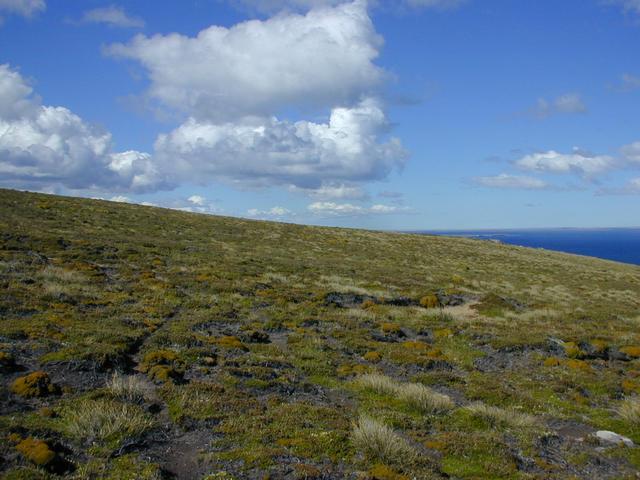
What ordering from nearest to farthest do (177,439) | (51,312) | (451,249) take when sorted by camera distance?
→ (177,439), (51,312), (451,249)

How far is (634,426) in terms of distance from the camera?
10562 mm

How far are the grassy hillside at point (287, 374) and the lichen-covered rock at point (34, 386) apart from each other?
2 centimetres

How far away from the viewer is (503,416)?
407 inches

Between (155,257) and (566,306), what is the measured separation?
26150 mm

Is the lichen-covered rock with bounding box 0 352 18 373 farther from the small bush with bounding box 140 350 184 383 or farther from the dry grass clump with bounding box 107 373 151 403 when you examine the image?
the small bush with bounding box 140 350 184 383

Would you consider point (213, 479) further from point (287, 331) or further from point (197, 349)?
point (287, 331)

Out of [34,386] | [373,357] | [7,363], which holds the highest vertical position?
[7,363]

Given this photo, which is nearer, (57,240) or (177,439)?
(177,439)

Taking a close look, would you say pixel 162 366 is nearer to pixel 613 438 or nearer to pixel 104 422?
pixel 104 422

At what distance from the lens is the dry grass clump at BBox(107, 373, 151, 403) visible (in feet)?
31.8

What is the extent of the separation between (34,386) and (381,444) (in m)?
7.13

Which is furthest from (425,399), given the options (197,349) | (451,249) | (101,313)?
(451,249)

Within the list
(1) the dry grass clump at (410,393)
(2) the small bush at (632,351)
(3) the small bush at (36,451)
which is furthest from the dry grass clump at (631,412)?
(3) the small bush at (36,451)

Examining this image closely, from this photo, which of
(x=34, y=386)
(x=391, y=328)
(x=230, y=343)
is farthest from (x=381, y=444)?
A: (x=391, y=328)
